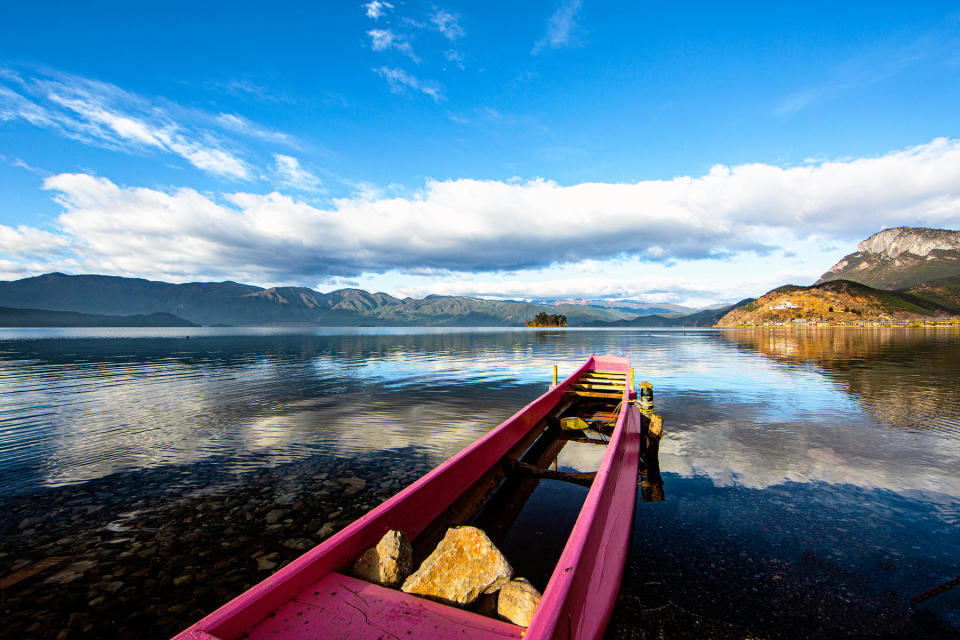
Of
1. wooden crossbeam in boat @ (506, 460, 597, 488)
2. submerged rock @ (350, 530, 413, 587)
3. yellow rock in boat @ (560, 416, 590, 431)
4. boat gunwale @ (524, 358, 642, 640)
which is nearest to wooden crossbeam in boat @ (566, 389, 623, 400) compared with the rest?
yellow rock in boat @ (560, 416, 590, 431)

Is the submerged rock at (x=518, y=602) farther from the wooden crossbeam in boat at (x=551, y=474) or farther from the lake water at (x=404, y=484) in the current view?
the wooden crossbeam in boat at (x=551, y=474)

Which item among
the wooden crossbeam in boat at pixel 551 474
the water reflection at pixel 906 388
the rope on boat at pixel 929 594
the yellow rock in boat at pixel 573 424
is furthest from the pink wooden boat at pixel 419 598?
the water reflection at pixel 906 388

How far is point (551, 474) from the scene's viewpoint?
30.5 feet

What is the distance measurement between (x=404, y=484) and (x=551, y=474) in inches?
137

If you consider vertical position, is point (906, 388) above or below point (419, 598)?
below

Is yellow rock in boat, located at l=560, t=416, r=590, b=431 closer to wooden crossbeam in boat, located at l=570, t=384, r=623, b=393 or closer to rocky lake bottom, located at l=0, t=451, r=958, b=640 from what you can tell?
rocky lake bottom, located at l=0, t=451, r=958, b=640

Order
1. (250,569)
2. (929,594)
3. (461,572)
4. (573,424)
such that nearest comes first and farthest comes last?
(461,572) → (929,594) → (250,569) → (573,424)

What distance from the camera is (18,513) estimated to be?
7809 millimetres

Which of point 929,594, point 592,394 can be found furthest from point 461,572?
point 592,394

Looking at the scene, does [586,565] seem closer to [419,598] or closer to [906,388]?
[419,598]

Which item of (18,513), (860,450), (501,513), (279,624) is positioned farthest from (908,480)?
Answer: (18,513)

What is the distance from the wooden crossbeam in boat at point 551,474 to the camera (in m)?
9.03

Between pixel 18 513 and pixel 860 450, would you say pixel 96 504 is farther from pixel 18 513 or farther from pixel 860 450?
pixel 860 450

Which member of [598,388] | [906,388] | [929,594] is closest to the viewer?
[929,594]
